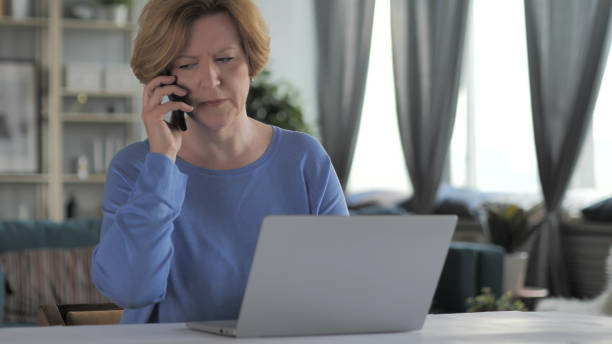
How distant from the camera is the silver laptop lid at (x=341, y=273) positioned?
0.97 meters

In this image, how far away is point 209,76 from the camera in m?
1.42

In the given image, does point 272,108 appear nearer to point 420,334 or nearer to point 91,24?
point 91,24

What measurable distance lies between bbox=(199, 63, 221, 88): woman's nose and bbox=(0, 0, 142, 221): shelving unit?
4.35 m

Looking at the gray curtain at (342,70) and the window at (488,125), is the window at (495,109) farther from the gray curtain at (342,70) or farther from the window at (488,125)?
the gray curtain at (342,70)

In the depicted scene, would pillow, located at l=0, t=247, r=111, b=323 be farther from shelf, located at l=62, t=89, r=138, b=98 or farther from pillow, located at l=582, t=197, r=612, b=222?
pillow, located at l=582, t=197, r=612, b=222

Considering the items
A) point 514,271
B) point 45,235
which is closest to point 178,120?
point 45,235

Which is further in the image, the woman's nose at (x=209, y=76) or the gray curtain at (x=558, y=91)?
the gray curtain at (x=558, y=91)

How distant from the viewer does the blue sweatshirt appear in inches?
48.1

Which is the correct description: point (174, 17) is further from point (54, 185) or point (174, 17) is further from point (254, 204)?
point (54, 185)

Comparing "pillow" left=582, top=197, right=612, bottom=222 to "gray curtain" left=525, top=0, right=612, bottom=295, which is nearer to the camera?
"gray curtain" left=525, top=0, right=612, bottom=295

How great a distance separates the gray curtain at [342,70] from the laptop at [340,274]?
4762 millimetres

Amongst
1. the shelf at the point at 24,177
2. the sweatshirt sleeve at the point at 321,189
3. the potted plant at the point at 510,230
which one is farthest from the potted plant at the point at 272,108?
the sweatshirt sleeve at the point at 321,189

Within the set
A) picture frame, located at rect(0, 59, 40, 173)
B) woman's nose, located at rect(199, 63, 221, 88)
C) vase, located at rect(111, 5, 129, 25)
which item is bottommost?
picture frame, located at rect(0, 59, 40, 173)

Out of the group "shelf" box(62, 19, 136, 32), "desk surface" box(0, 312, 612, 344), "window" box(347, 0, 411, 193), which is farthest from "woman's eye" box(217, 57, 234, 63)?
"window" box(347, 0, 411, 193)
